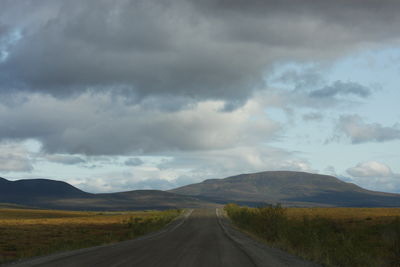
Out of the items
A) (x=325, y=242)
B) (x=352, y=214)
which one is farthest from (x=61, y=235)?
(x=352, y=214)

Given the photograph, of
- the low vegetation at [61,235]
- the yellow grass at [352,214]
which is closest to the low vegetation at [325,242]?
the low vegetation at [61,235]

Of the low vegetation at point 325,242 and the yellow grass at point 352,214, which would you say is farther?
the yellow grass at point 352,214

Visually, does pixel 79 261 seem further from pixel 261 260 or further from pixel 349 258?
pixel 349 258

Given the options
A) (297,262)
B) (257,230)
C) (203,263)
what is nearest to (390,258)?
(297,262)

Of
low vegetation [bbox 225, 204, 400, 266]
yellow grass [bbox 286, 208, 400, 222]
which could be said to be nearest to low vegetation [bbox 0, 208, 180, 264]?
low vegetation [bbox 225, 204, 400, 266]

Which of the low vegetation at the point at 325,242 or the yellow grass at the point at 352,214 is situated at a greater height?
the yellow grass at the point at 352,214

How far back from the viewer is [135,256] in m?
22.4

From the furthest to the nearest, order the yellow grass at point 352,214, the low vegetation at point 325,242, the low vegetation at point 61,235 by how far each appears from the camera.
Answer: the yellow grass at point 352,214 < the low vegetation at point 61,235 < the low vegetation at point 325,242

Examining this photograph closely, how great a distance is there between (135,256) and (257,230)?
25207mm

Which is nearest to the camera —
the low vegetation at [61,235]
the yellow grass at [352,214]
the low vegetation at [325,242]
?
the low vegetation at [325,242]

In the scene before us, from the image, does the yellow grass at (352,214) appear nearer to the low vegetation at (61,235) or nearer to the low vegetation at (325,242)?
the low vegetation at (325,242)

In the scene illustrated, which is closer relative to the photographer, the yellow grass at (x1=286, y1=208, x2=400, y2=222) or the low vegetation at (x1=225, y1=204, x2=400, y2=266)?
the low vegetation at (x1=225, y1=204, x2=400, y2=266)

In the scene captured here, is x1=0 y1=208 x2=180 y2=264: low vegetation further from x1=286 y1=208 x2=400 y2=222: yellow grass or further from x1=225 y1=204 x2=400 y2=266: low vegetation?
x1=286 y1=208 x2=400 y2=222: yellow grass

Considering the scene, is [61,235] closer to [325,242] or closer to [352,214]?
[325,242]
